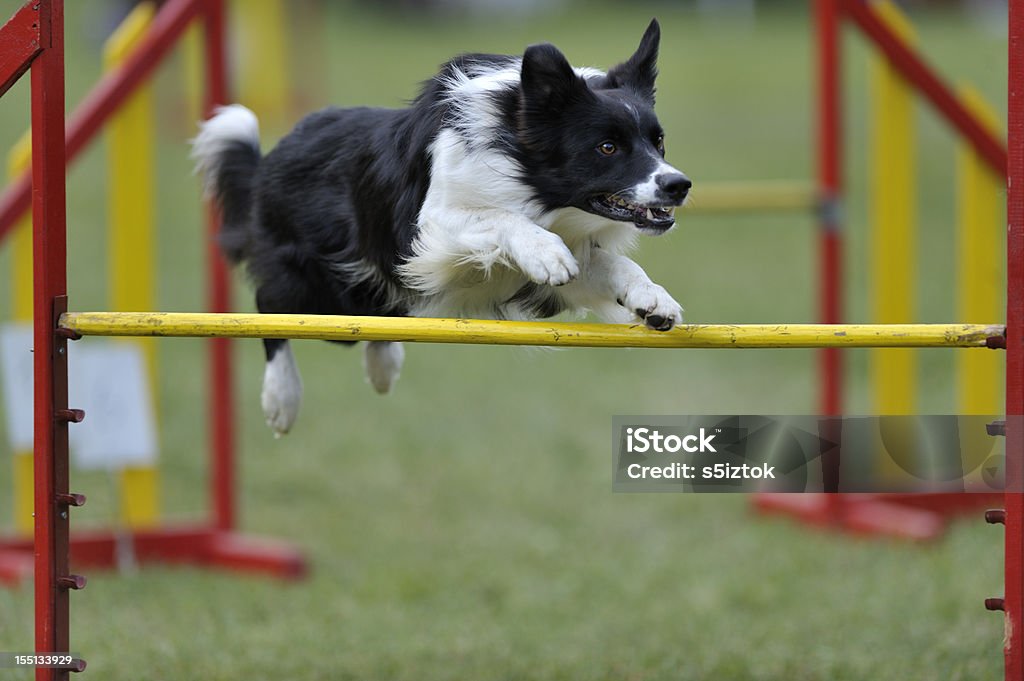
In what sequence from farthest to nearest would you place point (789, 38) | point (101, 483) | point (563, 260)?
point (789, 38)
point (101, 483)
point (563, 260)

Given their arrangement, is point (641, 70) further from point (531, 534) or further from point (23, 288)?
point (531, 534)

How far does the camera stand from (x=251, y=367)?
958 cm

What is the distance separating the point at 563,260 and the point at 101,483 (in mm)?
4679

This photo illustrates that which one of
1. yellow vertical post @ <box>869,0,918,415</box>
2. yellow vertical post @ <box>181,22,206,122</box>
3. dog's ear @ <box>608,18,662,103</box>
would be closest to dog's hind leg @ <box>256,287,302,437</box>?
dog's ear @ <box>608,18,662,103</box>

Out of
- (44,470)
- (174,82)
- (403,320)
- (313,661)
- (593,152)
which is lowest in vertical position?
(313,661)

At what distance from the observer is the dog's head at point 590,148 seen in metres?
3.17

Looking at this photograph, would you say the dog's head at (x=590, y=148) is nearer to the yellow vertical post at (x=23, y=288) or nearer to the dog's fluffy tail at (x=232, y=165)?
the dog's fluffy tail at (x=232, y=165)

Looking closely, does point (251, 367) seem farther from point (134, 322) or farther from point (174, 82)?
point (174, 82)

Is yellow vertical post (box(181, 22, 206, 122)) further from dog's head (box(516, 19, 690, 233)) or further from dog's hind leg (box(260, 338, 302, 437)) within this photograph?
dog's head (box(516, 19, 690, 233))

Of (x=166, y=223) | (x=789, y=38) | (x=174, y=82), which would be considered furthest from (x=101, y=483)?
(x=789, y=38)

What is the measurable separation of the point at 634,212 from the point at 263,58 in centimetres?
1533

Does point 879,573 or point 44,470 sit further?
point 879,573

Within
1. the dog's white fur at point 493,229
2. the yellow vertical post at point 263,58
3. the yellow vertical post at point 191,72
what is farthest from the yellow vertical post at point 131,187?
the yellow vertical post at point 263,58

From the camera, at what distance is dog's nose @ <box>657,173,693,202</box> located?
123 inches
